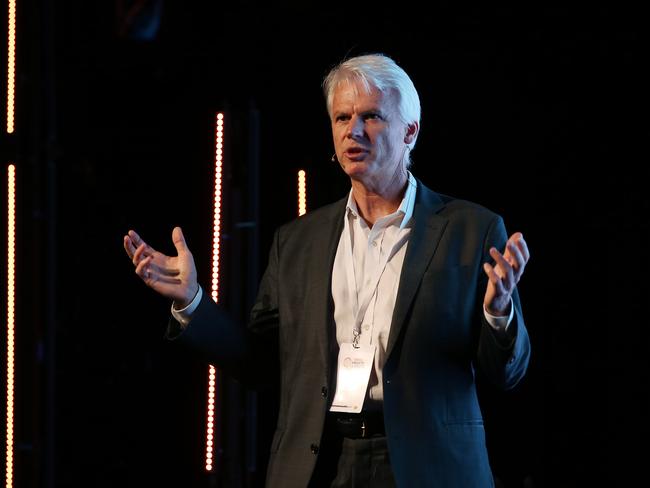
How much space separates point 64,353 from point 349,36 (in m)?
1.97

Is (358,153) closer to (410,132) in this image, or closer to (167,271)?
(410,132)

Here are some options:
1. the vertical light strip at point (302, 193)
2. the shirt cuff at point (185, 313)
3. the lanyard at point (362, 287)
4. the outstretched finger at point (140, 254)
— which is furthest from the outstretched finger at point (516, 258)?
the vertical light strip at point (302, 193)

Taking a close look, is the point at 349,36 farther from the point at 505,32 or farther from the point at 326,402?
the point at 326,402

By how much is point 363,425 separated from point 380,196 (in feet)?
2.16

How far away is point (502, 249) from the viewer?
238 cm

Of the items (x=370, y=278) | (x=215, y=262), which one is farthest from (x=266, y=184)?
(x=370, y=278)

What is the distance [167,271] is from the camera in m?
2.45

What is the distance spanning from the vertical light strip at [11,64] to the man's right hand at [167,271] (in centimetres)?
160

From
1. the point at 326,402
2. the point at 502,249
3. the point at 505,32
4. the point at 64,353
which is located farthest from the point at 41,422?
the point at 505,32

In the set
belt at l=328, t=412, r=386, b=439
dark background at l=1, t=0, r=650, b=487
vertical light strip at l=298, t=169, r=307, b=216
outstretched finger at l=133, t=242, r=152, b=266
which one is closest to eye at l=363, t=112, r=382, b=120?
outstretched finger at l=133, t=242, r=152, b=266

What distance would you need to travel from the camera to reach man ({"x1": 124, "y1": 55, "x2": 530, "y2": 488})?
2.17 metres

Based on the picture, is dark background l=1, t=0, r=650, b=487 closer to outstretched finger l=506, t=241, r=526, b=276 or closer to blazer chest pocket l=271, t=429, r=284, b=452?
blazer chest pocket l=271, t=429, r=284, b=452

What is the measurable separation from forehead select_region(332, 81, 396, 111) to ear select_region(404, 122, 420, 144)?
0.39 ft

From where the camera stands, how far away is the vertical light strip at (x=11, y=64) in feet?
12.3
